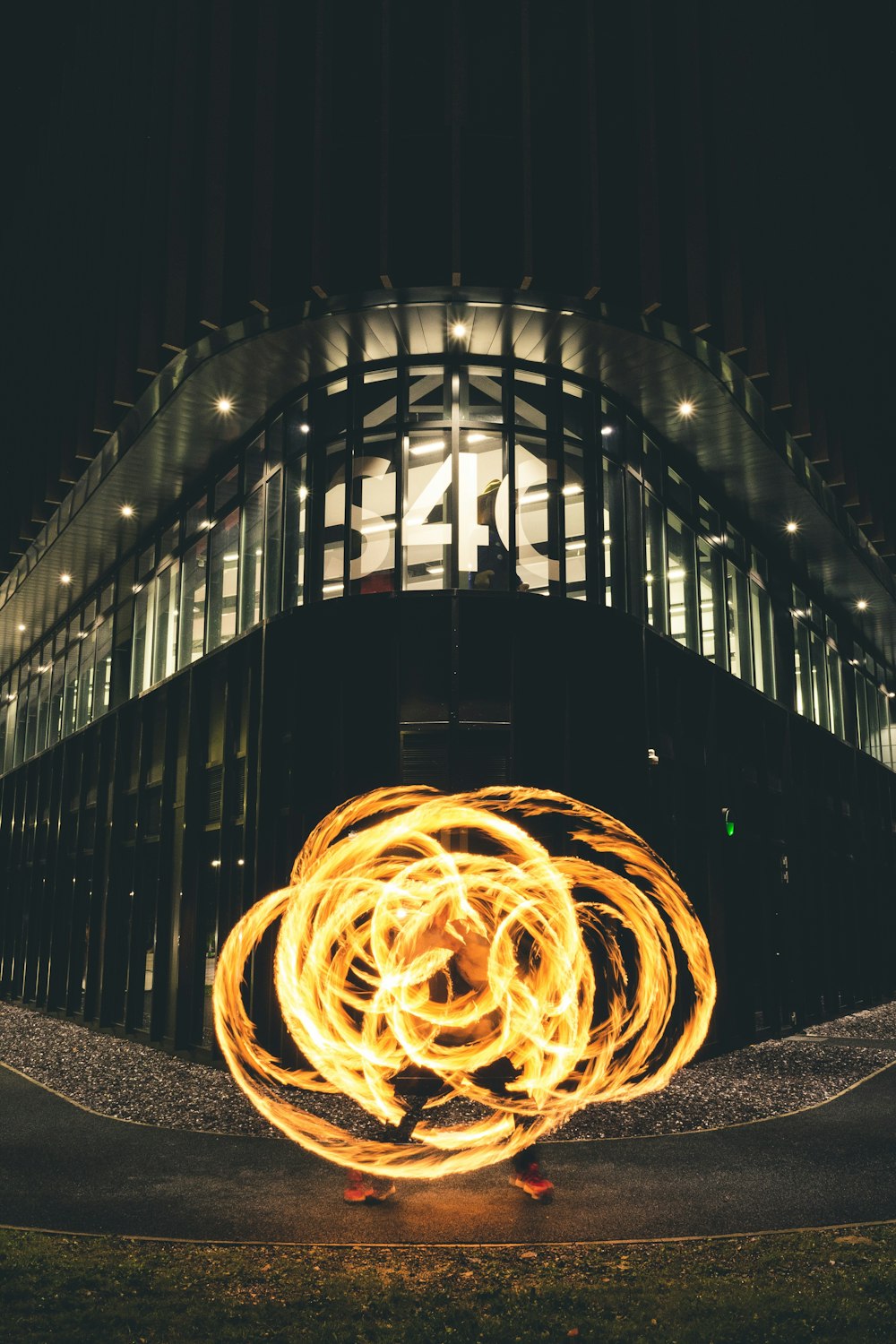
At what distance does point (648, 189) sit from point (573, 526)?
4609mm

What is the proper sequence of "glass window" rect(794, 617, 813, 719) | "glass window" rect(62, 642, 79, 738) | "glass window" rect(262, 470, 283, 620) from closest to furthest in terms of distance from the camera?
"glass window" rect(262, 470, 283, 620) → "glass window" rect(794, 617, 813, 719) → "glass window" rect(62, 642, 79, 738)

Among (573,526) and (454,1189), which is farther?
(573,526)

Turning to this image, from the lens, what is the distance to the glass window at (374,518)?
49.7ft

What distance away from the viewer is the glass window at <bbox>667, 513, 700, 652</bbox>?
1833 cm

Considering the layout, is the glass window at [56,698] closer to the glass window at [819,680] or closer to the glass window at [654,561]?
the glass window at [654,561]

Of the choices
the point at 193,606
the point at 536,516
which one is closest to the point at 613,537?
the point at 536,516

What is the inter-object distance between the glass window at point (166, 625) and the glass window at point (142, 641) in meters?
0.36

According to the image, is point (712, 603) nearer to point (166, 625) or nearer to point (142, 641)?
point (166, 625)

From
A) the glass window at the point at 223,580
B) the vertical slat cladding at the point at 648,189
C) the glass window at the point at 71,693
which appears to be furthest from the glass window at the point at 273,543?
the glass window at the point at 71,693

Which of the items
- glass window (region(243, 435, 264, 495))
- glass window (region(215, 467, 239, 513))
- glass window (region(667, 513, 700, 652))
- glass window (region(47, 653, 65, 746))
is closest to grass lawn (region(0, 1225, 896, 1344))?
glass window (region(667, 513, 700, 652))

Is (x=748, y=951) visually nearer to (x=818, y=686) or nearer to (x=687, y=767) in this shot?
(x=687, y=767)

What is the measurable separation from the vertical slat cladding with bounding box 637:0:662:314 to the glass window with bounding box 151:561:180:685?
1072cm

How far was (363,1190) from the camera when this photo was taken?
305 inches

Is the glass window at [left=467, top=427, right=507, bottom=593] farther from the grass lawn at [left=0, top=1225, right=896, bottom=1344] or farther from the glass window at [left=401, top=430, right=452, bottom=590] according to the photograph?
the grass lawn at [left=0, top=1225, right=896, bottom=1344]
